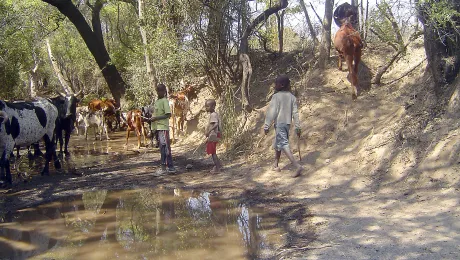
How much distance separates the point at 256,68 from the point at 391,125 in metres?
6.18

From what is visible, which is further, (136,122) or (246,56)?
(136,122)

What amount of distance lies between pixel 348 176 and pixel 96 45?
14369 millimetres

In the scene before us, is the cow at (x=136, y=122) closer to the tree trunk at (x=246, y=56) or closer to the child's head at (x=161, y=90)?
the tree trunk at (x=246, y=56)

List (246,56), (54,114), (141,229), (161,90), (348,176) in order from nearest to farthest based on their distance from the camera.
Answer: (141,229)
(348,176)
(161,90)
(54,114)
(246,56)

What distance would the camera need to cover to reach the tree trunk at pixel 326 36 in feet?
37.2

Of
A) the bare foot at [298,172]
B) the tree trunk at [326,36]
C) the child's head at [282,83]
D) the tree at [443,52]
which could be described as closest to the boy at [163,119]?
the child's head at [282,83]

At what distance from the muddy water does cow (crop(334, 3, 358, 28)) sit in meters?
5.87

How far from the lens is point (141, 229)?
20.5ft

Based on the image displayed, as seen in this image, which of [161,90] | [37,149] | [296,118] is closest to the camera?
[296,118]

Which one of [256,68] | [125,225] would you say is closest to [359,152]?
[125,225]

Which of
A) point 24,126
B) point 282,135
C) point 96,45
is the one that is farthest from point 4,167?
point 96,45

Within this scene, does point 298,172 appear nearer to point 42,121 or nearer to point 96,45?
point 42,121

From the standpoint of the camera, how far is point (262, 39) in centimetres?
1382

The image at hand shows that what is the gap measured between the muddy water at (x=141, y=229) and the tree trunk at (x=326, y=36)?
5624 millimetres
